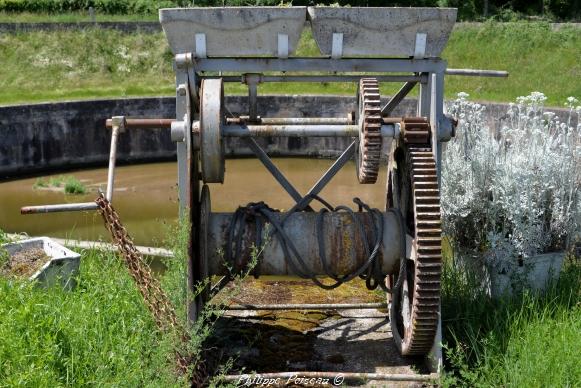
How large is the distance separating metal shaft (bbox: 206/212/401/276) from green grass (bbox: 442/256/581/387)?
647 mm

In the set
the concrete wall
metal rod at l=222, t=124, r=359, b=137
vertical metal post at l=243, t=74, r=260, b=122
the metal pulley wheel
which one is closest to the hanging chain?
the metal pulley wheel

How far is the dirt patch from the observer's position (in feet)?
18.1

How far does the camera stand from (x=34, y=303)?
4.66m

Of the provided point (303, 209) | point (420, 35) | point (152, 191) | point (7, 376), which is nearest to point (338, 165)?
point (303, 209)

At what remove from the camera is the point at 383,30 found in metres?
4.75

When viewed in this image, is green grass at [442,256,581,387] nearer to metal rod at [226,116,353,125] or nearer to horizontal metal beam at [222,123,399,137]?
horizontal metal beam at [222,123,399,137]

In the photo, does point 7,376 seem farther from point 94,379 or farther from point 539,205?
point 539,205

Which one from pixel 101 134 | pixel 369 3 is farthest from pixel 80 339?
pixel 369 3

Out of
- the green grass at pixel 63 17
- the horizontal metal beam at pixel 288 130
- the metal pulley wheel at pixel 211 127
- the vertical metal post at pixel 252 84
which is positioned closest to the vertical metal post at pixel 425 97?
the horizontal metal beam at pixel 288 130

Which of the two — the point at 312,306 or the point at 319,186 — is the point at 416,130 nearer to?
the point at 319,186

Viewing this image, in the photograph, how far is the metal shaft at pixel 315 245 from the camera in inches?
185

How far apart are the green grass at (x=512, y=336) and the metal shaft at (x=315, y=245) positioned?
65 centimetres

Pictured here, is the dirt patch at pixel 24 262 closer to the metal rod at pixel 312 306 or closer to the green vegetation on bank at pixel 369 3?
the metal rod at pixel 312 306

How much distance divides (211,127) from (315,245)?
1.00 m
